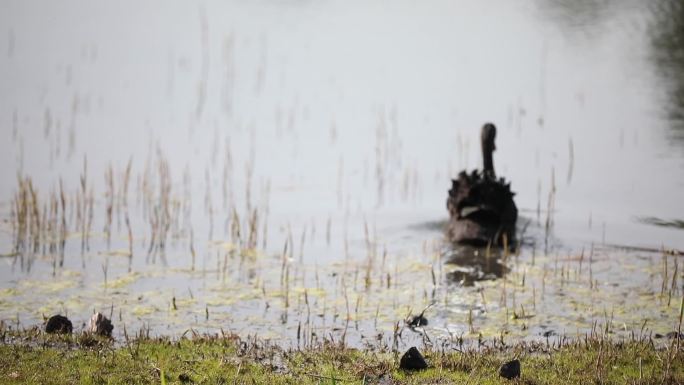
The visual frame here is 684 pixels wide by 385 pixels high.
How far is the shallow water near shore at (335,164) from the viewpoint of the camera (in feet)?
30.5

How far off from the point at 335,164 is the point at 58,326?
419 inches

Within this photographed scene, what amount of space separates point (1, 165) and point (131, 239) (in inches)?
240

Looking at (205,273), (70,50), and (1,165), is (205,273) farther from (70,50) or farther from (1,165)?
(70,50)

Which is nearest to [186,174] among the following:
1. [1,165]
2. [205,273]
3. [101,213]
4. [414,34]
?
[101,213]

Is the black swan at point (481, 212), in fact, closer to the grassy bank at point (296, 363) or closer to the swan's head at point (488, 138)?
the swan's head at point (488, 138)

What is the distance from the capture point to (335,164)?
704 inches

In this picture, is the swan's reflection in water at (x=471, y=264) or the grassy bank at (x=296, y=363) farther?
the swan's reflection in water at (x=471, y=264)

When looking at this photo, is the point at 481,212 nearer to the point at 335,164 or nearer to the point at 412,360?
the point at 412,360

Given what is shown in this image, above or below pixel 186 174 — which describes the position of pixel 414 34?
above

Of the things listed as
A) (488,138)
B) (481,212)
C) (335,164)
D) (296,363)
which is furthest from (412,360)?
(335,164)

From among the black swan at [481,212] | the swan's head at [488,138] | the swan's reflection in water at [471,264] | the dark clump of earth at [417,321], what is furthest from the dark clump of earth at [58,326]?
the swan's head at [488,138]

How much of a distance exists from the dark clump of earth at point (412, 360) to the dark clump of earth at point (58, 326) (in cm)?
343

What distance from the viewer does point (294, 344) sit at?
7824 mm

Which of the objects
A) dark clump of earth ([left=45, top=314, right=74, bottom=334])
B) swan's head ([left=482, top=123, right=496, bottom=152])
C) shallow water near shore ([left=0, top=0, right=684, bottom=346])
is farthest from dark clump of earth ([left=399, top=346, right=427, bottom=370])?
swan's head ([left=482, top=123, right=496, bottom=152])
